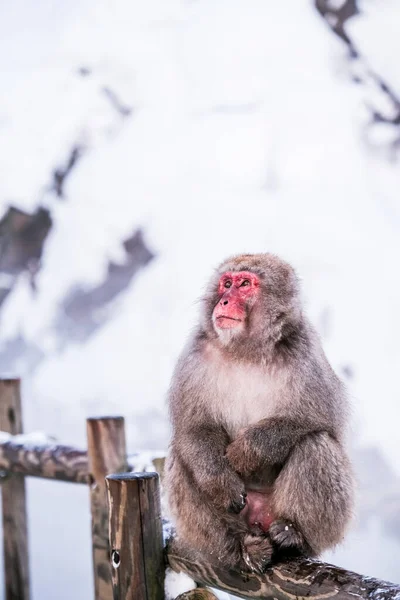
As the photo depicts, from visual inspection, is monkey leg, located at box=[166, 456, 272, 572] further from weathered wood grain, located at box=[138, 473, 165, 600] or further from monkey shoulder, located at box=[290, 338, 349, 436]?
monkey shoulder, located at box=[290, 338, 349, 436]

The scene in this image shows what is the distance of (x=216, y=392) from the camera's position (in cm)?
209

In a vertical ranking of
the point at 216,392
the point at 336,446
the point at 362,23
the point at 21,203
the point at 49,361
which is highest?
the point at 362,23

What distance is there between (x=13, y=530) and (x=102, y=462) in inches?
55.2

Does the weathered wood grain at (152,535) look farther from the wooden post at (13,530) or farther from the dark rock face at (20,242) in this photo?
the dark rock face at (20,242)

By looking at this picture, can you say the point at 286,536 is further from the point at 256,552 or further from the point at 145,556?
the point at 145,556

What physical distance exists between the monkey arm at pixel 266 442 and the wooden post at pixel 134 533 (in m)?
0.32

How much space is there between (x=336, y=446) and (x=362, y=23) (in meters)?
3.86

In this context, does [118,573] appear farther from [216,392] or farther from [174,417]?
[216,392]

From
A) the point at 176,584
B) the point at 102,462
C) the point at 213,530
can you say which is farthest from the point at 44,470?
the point at 213,530

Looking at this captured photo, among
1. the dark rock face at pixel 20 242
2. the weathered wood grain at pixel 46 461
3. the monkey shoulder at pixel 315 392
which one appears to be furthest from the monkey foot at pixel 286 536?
the dark rock face at pixel 20 242

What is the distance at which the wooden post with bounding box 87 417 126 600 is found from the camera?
9.57 feet

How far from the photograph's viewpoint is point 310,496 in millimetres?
1890

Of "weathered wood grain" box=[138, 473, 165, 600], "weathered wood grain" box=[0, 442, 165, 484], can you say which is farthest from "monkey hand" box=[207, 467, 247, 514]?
"weathered wood grain" box=[0, 442, 165, 484]

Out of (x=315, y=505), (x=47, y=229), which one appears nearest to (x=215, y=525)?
(x=315, y=505)
